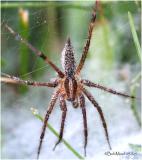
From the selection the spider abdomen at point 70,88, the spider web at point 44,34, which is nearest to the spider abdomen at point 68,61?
the spider abdomen at point 70,88

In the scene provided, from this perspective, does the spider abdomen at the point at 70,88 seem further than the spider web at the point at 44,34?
No

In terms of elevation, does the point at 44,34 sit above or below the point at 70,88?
above

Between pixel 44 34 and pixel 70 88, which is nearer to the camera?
pixel 70 88

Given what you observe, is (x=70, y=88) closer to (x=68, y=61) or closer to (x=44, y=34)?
(x=68, y=61)

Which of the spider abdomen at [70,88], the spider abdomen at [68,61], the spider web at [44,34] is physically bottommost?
the spider abdomen at [70,88]

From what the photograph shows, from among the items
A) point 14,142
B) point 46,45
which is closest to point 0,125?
point 14,142

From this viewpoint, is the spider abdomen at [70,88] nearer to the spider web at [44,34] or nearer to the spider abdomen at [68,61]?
the spider abdomen at [68,61]

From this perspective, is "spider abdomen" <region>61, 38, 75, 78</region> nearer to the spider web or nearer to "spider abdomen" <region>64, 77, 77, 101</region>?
"spider abdomen" <region>64, 77, 77, 101</region>

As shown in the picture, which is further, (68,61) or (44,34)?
(44,34)

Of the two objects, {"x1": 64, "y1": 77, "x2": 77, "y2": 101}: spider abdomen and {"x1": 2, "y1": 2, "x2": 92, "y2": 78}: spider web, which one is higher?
{"x1": 2, "y1": 2, "x2": 92, "y2": 78}: spider web

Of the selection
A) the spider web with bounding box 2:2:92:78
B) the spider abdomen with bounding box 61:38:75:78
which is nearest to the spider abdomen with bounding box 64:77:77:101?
the spider abdomen with bounding box 61:38:75:78

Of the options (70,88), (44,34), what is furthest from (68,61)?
(44,34)

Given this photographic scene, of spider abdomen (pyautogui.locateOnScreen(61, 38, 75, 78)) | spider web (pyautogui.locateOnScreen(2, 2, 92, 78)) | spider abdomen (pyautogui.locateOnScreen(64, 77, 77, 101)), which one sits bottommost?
spider abdomen (pyautogui.locateOnScreen(64, 77, 77, 101))
